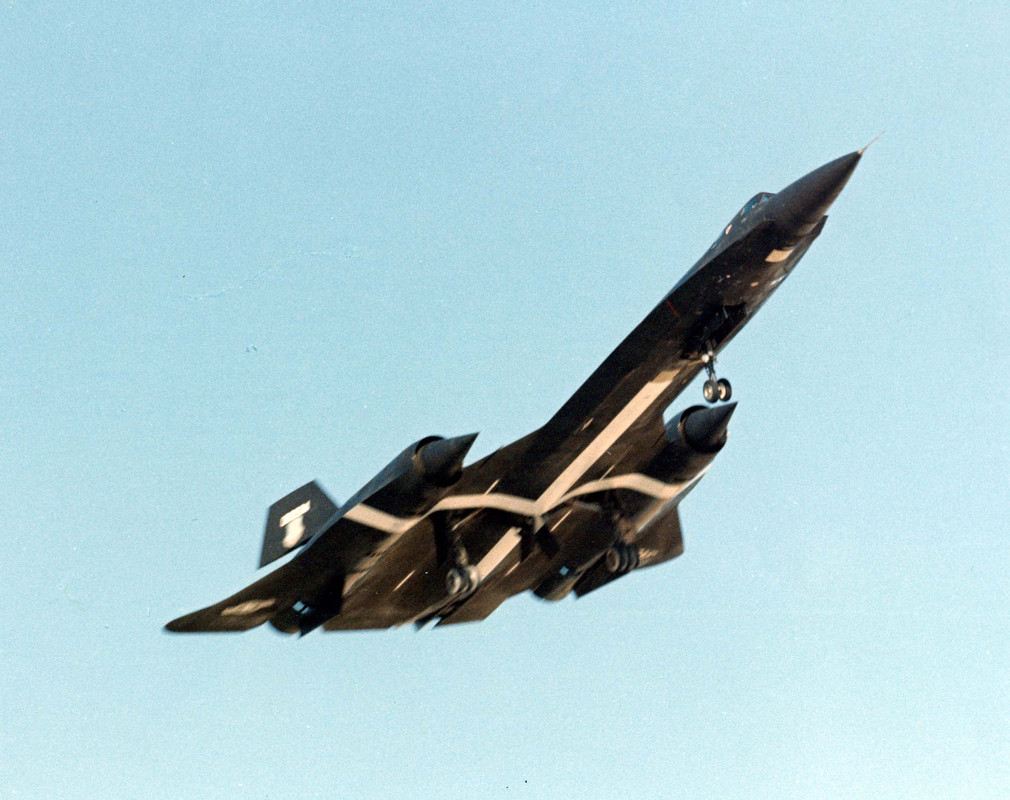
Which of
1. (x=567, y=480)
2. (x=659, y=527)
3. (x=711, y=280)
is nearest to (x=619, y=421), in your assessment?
(x=567, y=480)

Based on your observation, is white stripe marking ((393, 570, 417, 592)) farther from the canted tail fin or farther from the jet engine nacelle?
the jet engine nacelle

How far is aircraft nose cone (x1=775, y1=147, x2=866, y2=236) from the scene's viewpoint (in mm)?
Result: 17312

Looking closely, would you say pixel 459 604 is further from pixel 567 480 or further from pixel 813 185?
pixel 813 185

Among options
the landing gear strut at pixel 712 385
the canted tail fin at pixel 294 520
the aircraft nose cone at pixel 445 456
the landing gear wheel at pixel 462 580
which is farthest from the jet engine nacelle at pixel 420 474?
the landing gear strut at pixel 712 385

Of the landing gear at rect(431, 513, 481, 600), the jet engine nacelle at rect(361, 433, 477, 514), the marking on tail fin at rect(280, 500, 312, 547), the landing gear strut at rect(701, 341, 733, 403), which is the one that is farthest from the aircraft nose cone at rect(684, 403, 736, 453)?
the marking on tail fin at rect(280, 500, 312, 547)

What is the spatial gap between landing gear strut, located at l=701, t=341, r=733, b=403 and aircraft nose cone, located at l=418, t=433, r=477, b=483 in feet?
14.2

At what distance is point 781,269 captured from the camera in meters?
18.8

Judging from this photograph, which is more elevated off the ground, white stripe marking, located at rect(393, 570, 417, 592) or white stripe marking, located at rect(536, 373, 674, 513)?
white stripe marking, located at rect(536, 373, 674, 513)

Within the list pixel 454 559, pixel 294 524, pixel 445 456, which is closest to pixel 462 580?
pixel 454 559

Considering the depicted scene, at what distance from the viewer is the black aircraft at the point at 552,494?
1817 centimetres

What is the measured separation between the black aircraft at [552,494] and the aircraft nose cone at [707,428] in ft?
0.08

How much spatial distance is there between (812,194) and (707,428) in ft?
16.6

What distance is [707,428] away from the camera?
21016mm

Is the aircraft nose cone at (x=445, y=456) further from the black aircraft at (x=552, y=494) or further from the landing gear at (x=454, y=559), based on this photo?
the landing gear at (x=454, y=559)
